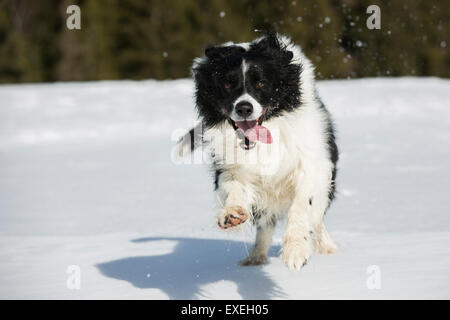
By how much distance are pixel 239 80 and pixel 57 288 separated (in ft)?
6.30

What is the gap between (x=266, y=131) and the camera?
4676mm

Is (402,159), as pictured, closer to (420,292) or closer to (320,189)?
(320,189)

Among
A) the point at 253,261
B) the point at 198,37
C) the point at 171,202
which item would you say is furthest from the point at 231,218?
the point at 198,37

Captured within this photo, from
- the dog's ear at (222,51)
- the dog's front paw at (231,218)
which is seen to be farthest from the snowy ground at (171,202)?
the dog's ear at (222,51)

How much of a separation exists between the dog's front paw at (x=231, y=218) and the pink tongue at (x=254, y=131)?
67 centimetres

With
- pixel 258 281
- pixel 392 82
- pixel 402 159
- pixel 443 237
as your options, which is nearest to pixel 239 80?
pixel 258 281

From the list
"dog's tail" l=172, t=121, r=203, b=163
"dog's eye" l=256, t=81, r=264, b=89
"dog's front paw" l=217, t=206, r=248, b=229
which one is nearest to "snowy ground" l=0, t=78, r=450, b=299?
"dog's front paw" l=217, t=206, r=248, b=229

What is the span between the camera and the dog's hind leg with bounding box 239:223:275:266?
16.5ft

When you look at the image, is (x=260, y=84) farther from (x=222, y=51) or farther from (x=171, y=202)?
Answer: (x=171, y=202)

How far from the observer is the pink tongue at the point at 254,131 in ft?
15.2

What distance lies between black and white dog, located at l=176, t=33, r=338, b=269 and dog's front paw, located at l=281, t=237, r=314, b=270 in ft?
0.85

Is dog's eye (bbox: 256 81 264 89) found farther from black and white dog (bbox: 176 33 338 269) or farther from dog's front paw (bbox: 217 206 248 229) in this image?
dog's front paw (bbox: 217 206 248 229)
